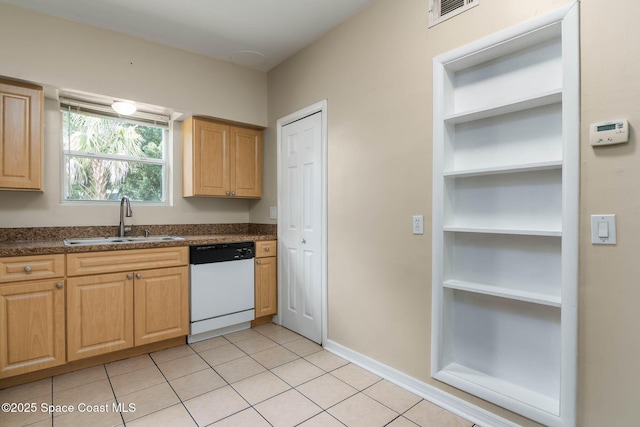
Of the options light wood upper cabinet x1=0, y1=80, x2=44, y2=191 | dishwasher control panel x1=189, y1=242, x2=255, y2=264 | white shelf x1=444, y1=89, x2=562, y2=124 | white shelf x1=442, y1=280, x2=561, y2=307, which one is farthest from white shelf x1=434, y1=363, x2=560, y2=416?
light wood upper cabinet x1=0, y1=80, x2=44, y2=191

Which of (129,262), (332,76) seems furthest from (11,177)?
(332,76)

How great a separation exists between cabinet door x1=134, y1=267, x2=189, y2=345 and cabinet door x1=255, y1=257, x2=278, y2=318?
2.31ft

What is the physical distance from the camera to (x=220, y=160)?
3.40 metres

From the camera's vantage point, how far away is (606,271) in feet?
4.66

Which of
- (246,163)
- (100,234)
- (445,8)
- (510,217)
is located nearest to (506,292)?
(510,217)

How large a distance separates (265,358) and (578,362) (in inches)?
80.9

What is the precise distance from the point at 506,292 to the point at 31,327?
9.86 ft

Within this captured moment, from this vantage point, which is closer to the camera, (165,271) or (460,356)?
(460,356)

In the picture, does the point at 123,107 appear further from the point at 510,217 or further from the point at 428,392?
the point at 428,392

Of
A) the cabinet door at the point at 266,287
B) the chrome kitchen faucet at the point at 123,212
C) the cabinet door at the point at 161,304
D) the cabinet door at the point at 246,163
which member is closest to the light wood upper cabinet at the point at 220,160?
the cabinet door at the point at 246,163

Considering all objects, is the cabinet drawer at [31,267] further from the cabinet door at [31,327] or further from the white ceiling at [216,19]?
the white ceiling at [216,19]

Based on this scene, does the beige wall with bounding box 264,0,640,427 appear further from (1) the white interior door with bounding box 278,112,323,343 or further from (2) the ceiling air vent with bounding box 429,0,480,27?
(1) the white interior door with bounding box 278,112,323,343

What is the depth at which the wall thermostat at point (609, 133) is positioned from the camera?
53.5 inches

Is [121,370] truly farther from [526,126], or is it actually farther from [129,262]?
[526,126]
